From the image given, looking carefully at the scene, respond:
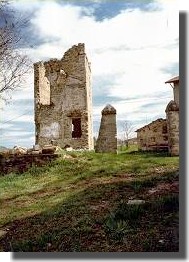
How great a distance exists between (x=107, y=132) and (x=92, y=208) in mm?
7189

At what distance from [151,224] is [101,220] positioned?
710 mm

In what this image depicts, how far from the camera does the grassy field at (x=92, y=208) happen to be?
15.8 ft

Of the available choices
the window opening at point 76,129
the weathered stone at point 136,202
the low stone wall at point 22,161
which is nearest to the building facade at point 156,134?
the window opening at point 76,129

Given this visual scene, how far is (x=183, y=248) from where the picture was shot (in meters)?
4.09

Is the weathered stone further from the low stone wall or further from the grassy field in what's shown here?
the low stone wall

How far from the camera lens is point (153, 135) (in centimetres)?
2358

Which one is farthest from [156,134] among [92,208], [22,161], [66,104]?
[92,208]

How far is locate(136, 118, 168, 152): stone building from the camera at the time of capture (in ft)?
75.0

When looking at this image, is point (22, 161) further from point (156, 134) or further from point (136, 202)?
point (156, 134)

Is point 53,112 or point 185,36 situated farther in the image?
point 53,112

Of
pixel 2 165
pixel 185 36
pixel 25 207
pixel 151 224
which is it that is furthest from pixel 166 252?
pixel 2 165

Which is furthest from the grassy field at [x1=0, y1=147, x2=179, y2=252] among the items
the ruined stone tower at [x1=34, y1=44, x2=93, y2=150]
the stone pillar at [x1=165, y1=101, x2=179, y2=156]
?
the ruined stone tower at [x1=34, y1=44, x2=93, y2=150]

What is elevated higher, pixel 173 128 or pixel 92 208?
pixel 173 128

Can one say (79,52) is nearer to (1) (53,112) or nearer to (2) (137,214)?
(1) (53,112)
